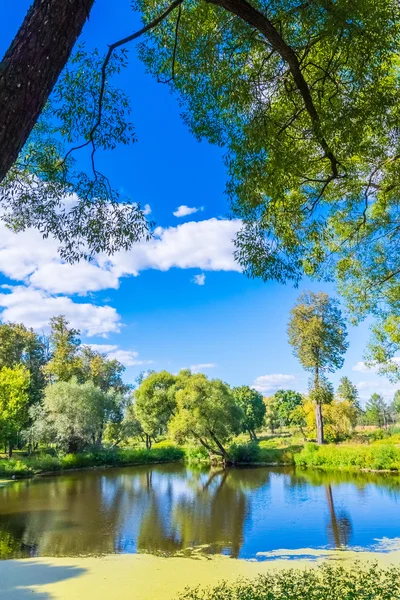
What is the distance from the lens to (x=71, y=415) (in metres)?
24.9

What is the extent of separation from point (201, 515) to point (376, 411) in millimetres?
40731

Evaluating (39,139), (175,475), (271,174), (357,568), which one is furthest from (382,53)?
(175,475)

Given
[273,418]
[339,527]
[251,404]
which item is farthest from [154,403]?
[273,418]

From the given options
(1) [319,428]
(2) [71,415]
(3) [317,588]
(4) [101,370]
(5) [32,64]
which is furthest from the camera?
(4) [101,370]

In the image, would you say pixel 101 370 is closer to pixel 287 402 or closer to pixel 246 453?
pixel 246 453

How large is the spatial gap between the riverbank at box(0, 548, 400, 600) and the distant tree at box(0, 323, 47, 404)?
23.6 m

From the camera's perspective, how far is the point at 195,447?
2975 centimetres

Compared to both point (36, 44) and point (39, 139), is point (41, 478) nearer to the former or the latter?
point (39, 139)

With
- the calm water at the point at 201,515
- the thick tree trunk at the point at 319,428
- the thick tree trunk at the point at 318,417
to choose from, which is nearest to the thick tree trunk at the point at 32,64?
the calm water at the point at 201,515

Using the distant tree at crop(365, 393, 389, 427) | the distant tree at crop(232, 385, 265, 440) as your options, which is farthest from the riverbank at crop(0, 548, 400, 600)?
the distant tree at crop(365, 393, 389, 427)

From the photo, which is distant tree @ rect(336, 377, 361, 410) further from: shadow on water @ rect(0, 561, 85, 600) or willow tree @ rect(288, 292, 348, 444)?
shadow on water @ rect(0, 561, 85, 600)

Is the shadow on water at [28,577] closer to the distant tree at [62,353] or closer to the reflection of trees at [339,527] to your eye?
the reflection of trees at [339,527]

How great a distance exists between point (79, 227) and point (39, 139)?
3.87ft

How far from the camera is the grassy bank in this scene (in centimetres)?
2102
